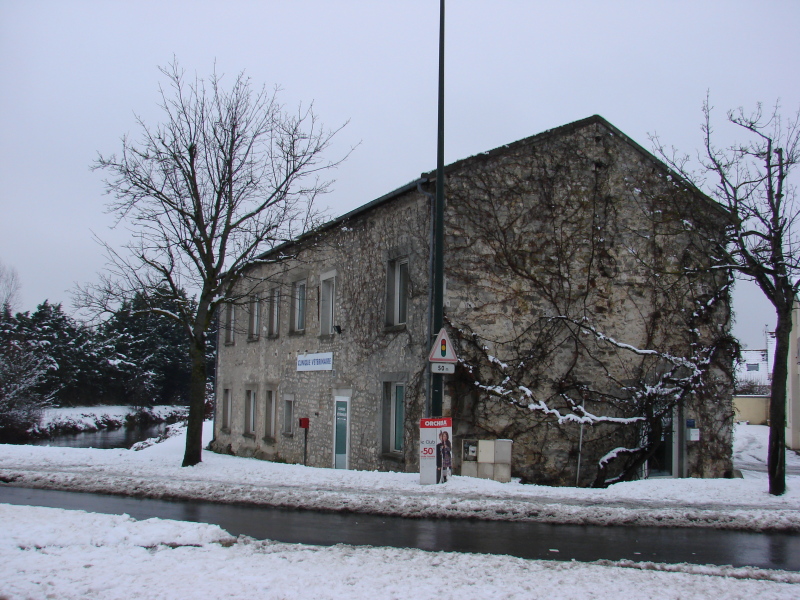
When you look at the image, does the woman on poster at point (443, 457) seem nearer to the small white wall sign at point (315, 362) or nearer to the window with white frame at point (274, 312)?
the small white wall sign at point (315, 362)

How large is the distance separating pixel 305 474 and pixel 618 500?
5.90 m

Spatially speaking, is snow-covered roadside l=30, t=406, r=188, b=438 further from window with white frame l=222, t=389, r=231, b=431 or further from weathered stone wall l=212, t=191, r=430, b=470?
weathered stone wall l=212, t=191, r=430, b=470

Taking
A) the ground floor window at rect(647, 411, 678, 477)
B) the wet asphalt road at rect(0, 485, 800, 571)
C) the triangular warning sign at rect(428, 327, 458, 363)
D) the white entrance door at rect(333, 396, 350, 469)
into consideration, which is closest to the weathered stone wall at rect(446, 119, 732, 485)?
the ground floor window at rect(647, 411, 678, 477)

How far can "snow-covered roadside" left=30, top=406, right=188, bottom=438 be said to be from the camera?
145ft

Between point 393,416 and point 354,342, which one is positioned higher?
point 354,342

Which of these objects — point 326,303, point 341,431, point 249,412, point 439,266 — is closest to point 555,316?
point 439,266

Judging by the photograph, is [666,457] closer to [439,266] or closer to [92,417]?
[439,266]

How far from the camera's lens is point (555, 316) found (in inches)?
573

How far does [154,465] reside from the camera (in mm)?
16891

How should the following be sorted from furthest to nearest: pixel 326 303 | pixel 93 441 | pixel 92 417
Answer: pixel 92 417
pixel 93 441
pixel 326 303

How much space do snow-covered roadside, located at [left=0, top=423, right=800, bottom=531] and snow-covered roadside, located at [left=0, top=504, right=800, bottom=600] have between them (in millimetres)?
2730

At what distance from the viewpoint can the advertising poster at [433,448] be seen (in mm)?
11984

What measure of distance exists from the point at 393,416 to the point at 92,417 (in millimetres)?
41683

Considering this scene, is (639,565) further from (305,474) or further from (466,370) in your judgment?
(305,474)
